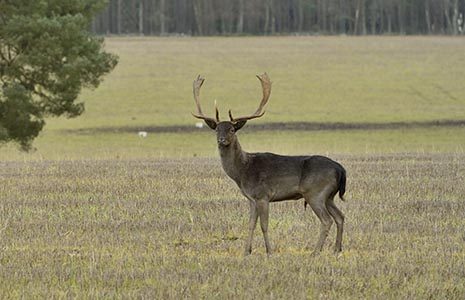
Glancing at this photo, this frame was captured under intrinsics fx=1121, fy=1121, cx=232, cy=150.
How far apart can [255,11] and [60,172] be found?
9602 cm

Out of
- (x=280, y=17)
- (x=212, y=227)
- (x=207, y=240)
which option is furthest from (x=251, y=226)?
(x=280, y=17)

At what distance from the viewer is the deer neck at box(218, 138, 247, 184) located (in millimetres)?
12578

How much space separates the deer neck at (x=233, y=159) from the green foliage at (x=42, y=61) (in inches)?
902

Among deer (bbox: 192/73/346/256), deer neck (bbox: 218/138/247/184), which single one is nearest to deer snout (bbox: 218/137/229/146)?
deer (bbox: 192/73/346/256)

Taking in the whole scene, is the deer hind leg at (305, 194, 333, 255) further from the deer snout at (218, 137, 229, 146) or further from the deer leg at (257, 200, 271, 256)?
the deer snout at (218, 137, 229, 146)

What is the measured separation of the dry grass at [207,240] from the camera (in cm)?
1006

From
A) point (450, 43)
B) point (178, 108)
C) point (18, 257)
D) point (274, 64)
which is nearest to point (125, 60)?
point (274, 64)

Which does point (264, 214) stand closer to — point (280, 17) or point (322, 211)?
point (322, 211)

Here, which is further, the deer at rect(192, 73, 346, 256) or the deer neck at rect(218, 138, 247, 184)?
the deer neck at rect(218, 138, 247, 184)

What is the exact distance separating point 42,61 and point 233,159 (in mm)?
23705

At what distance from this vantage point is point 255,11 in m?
116

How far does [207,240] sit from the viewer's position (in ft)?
42.7

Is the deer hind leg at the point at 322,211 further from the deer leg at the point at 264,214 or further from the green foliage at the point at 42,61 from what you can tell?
the green foliage at the point at 42,61

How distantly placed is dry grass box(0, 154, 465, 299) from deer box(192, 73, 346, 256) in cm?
36
